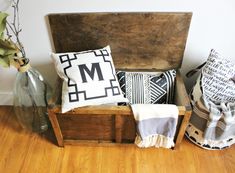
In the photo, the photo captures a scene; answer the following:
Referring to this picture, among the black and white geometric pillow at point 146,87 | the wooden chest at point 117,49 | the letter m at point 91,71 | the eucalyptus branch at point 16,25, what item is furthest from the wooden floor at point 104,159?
the eucalyptus branch at point 16,25

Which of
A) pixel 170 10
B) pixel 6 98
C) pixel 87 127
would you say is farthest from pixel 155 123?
pixel 6 98

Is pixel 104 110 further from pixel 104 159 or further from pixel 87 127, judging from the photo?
pixel 104 159

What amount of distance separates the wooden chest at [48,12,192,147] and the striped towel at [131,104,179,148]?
49 millimetres

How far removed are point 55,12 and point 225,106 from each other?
1058mm

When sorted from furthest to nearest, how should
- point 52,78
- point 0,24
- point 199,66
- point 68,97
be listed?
point 52,78
point 199,66
point 68,97
point 0,24

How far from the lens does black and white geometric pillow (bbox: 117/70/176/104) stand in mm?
1325

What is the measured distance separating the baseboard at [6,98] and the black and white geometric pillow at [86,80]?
691mm

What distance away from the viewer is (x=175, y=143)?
134 centimetres

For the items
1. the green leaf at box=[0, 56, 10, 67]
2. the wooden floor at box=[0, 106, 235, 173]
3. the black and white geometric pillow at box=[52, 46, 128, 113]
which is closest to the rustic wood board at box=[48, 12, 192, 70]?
the black and white geometric pillow at box=[52, 46, 128, 113]

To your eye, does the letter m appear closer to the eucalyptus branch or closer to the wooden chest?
the wooden chest

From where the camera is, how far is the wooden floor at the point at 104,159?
1.29 meters

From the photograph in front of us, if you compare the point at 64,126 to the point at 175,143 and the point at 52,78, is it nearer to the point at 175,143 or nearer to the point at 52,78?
the point at 52,78

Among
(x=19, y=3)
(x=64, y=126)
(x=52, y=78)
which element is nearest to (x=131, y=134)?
(x=64, y=126)

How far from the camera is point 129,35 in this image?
126cm
